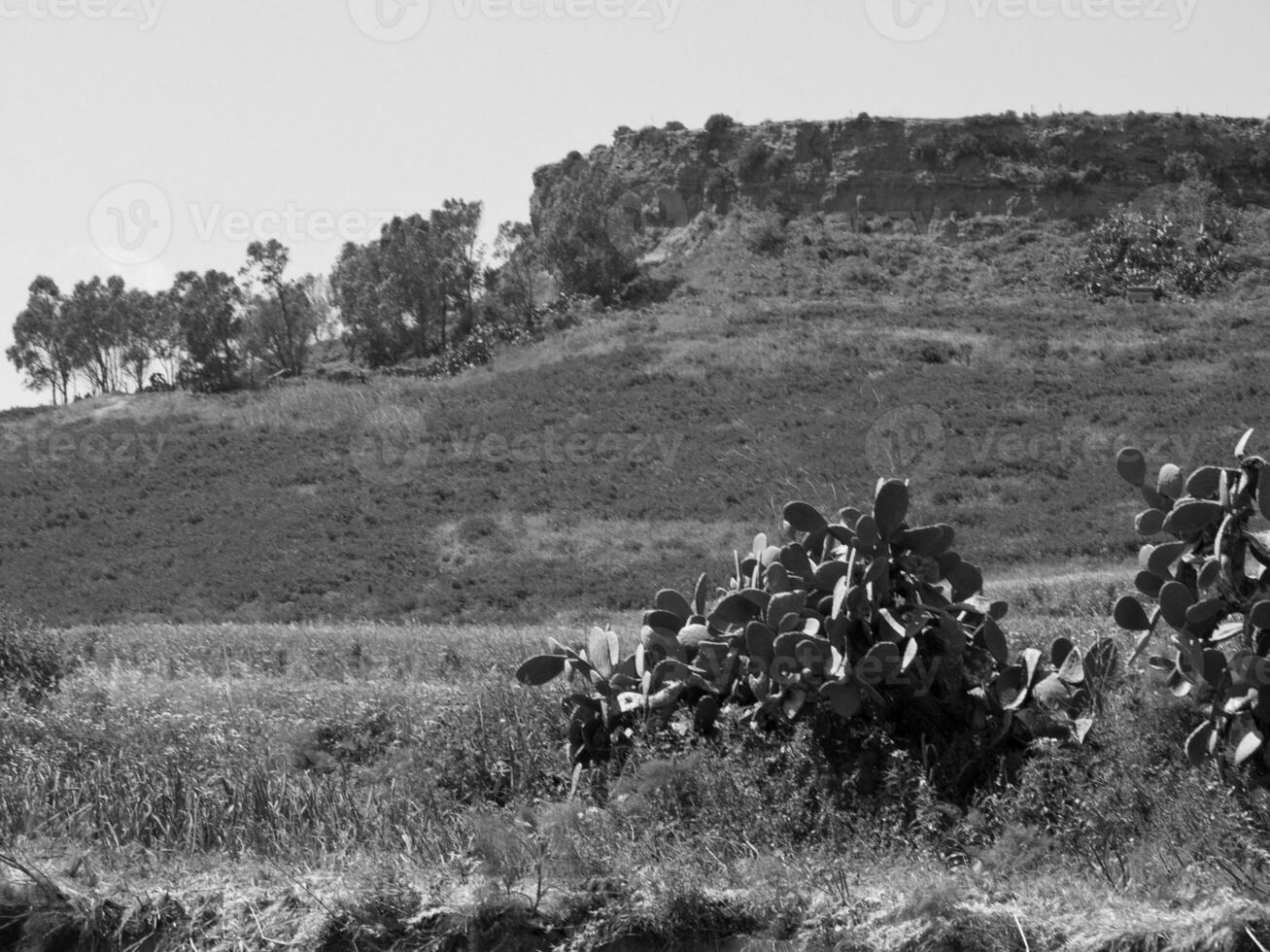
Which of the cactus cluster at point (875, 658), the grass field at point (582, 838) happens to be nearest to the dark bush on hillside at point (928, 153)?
the grass field at point (582, 838)

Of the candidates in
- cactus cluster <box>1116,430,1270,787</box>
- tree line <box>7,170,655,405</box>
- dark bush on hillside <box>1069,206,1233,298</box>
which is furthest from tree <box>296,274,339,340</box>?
cactus cluster <box>1116,430,1270,787</box>

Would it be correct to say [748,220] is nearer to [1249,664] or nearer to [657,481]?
[657,481]

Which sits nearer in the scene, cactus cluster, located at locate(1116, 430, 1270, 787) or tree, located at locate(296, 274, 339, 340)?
cactus cluster, located at locate(1116, 430, 1270, 787)

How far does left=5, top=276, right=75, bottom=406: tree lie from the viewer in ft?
291

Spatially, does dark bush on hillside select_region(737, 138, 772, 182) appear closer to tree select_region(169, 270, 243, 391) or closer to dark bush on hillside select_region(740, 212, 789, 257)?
dark bush on hillside select_region(740, 212, 789, 257)

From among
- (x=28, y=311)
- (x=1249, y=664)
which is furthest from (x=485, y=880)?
(x=28, y=311)

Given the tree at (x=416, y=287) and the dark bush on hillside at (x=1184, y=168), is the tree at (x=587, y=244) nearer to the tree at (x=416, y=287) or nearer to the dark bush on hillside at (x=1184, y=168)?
the tree at (x=416, y=287)

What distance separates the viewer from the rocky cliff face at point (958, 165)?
76.8 m

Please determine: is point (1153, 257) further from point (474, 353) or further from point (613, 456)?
point (613, 456)

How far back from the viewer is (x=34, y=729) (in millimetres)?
10578

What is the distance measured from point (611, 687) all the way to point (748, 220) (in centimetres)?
7158

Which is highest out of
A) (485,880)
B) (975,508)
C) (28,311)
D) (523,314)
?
(28,311)

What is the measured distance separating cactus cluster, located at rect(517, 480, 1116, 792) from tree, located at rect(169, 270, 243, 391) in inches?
2381

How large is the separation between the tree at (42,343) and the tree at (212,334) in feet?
63.7
